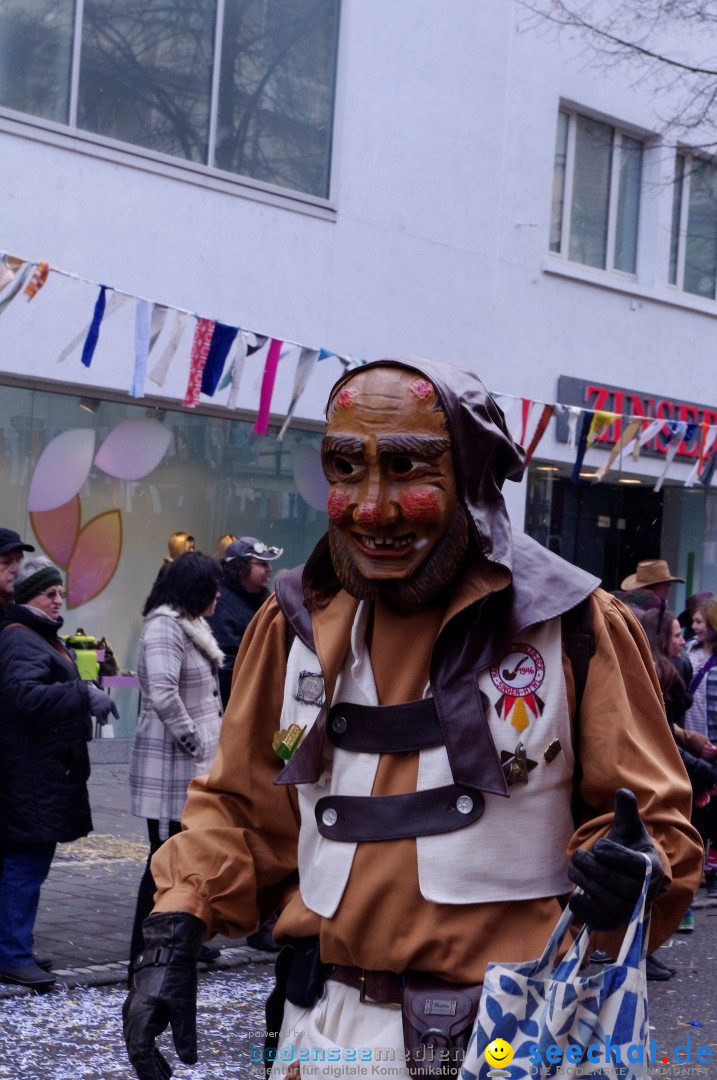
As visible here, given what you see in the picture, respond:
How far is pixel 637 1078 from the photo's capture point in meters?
2.22

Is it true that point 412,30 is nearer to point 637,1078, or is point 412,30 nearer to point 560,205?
point 560,205

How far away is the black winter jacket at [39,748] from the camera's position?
609 cm

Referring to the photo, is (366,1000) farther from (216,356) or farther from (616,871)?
(216,356)

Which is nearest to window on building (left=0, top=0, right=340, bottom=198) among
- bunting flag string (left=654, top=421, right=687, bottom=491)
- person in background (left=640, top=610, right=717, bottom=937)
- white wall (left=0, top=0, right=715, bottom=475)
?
white wall (left=0, top=0, right=715, bottom=475)

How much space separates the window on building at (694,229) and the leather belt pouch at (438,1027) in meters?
14.7

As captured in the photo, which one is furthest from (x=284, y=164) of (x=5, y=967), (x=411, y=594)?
(x=411, y=594)

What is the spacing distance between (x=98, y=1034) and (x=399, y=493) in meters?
3.62

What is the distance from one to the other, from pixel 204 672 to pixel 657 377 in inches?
409

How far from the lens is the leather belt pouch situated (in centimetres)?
240

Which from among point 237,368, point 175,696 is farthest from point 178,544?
point 175,696

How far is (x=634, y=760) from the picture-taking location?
2494 millimetres

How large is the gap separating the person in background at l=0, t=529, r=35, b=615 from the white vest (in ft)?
13.4

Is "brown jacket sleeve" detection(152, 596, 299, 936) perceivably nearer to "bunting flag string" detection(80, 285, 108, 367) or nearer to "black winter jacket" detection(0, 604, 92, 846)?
"black winter jacket" detection(0, 604, 92, 846)

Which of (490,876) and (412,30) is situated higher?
(412,30)
